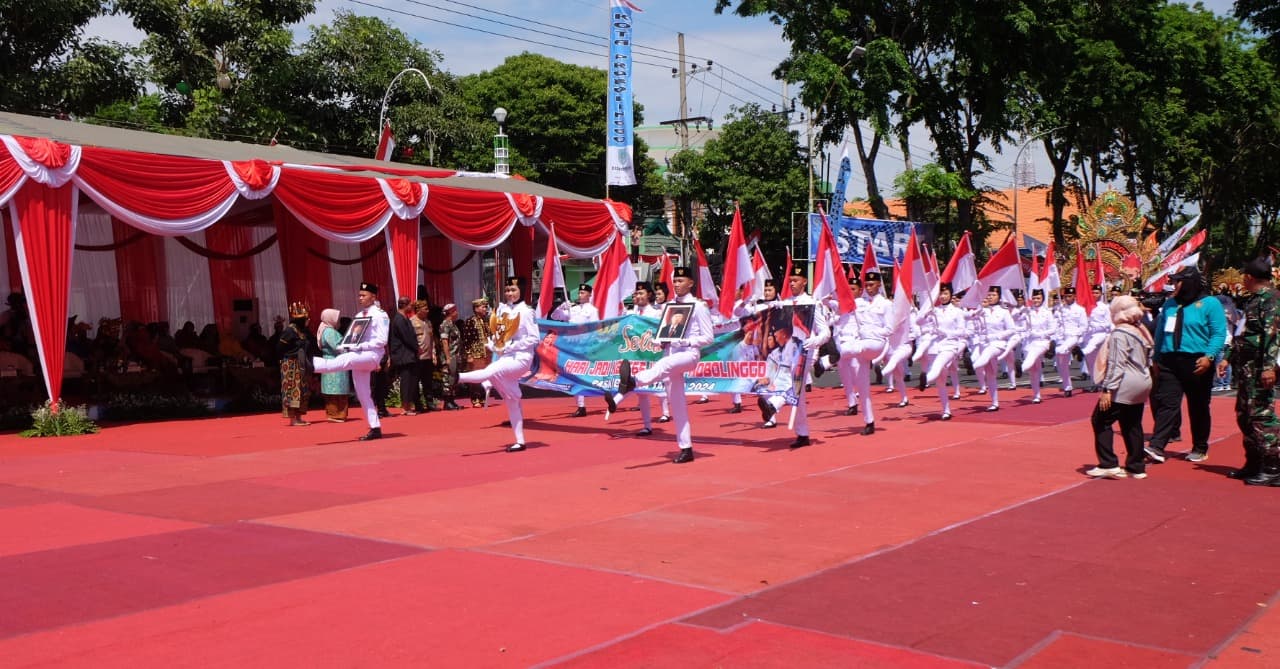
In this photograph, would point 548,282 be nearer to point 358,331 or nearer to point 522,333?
point 358,331

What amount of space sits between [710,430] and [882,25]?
21.6m

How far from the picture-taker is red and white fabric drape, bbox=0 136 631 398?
1498 cm

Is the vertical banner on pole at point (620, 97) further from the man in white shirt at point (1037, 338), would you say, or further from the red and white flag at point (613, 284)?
the man in white shirt at point (1037, 338)

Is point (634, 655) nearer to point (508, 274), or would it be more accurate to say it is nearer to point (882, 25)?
point (508, 274)

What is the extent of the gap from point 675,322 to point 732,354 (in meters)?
1.44

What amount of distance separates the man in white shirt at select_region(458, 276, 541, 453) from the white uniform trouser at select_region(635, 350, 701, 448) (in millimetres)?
1549

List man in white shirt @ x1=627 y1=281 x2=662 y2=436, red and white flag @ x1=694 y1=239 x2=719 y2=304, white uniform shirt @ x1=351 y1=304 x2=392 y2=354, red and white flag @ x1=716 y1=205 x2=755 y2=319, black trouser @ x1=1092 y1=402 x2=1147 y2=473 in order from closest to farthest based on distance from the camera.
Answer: black trouser @ x1=1092 y1=402 x2=1147 y2=473
white uniform shirt @ x1=351 y1=304 x2=392 y2=354
red and white flag @ x1=716 y1=205 x2=755 y2=319
man in white shirt @ x1=627 y1=281 x2=662 y2=436
red and white flag @ x1=694 y1=239 x2=719 y2=304

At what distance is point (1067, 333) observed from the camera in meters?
20.4

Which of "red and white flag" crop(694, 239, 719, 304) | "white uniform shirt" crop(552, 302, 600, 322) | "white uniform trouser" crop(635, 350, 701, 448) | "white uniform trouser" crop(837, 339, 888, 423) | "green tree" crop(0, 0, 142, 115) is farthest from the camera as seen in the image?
"green tree" crop(0, 0, 142, 115)

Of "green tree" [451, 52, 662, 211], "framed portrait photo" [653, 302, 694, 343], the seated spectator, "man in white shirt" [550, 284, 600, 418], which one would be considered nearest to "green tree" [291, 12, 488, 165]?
"green tree" [451, 52, 662, 211]

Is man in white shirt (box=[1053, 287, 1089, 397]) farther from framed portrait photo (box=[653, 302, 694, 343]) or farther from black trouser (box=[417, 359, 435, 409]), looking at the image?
black trouser (box=[417, 359, 435, 409])

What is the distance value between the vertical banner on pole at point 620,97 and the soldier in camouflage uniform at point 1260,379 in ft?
50.2

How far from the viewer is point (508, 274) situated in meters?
24.6

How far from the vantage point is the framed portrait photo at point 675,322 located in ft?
38.6
